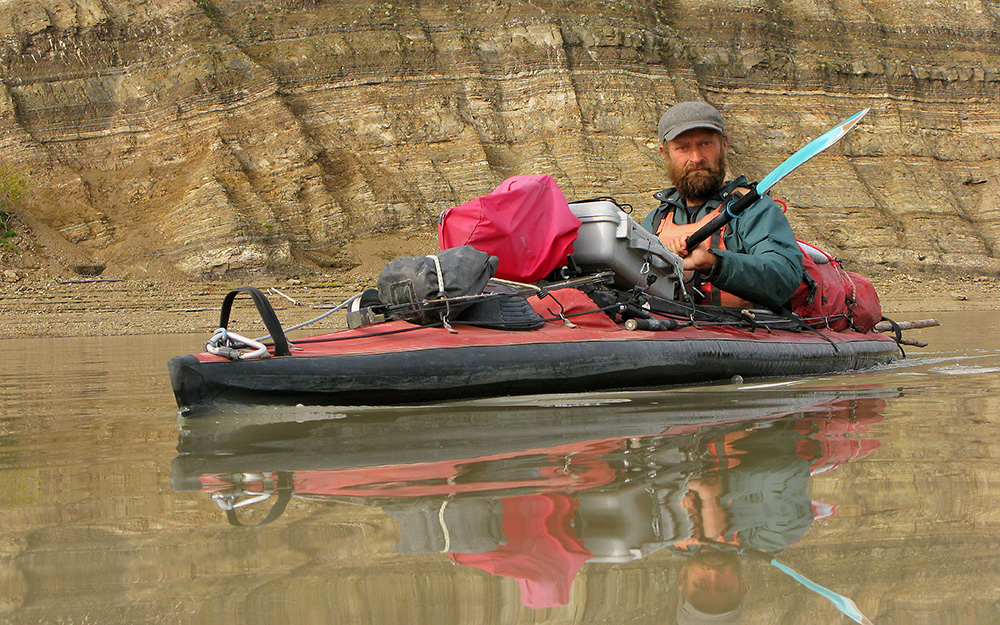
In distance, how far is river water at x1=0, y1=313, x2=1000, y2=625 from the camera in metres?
1.54

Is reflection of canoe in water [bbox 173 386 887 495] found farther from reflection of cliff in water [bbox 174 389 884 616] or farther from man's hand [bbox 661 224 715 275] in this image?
man's hand [bbox 661 224 715 275]

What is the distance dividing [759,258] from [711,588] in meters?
3.45

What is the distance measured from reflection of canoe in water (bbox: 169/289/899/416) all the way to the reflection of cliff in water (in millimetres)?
130

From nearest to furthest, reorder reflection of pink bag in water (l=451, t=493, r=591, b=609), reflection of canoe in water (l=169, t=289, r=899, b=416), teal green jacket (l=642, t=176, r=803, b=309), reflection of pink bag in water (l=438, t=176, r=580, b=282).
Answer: reflection of pink bag in water (l=451, t=493, r=591, b=609), reflection of canoe in water (l=169, t=289, r=899, b=416), reflection of pink bag in water (l=438, t=176, r=580, b=282), teal green jacket (l=642, t=176, r=803, b=309)

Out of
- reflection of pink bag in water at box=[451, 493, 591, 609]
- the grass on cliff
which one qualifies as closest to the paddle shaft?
→ reflection of pink bag in water at box=[451, 493, 591, 609]

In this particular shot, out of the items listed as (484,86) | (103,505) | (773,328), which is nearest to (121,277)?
(484,86)

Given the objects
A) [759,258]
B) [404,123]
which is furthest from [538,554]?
[404,123]

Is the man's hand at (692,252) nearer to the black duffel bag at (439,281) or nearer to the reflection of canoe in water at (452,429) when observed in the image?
the reflection of canoe in water at (452,429)

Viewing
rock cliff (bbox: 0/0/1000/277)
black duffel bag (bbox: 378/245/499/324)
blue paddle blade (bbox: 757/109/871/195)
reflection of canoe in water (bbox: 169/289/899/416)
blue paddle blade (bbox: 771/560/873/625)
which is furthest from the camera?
rock cliff (bbox: 0/0/1000/277)

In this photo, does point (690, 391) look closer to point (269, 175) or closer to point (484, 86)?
point (269, 175)

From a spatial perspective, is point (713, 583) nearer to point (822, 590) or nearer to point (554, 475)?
point (822, 590)

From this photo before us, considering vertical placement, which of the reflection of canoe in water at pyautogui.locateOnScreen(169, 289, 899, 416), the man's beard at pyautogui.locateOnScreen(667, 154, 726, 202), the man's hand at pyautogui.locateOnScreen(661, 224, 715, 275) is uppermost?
the man's beard at pyautogui.locateOnScreen(667, 154, 726, 202)

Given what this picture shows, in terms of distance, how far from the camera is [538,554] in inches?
68.9

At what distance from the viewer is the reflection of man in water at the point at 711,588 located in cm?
145
